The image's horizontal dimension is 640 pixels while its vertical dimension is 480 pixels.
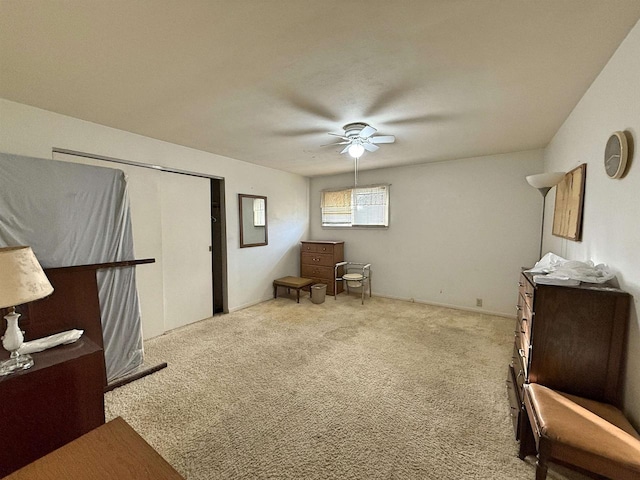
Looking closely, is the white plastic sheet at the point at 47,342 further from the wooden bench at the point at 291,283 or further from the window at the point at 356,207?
the window at the point at 356,207

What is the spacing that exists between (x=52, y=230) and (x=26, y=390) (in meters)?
1.30

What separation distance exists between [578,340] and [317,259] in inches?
156

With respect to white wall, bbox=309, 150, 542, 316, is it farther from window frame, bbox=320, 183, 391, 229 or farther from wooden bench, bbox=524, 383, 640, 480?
wooden bench, bbox=524, 383, 640, 480

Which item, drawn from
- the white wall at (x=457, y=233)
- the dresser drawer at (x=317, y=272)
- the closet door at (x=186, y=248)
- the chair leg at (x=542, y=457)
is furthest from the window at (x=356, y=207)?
the chair leg at (x=542, y=457)

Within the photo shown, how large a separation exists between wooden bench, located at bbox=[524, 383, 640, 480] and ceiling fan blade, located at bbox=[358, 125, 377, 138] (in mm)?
2201

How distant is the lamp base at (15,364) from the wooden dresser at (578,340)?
2.72m

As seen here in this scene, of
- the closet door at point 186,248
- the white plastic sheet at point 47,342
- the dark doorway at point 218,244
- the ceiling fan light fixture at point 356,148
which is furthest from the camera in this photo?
the dark doorway at point 218,244

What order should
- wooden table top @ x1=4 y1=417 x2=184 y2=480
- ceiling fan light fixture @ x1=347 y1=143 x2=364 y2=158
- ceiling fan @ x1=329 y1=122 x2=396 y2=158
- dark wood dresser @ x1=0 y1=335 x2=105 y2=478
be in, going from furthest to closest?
1. ceiling fan light fixture @ x1=347 y1=143 x2=364 y2=158
2. ceiling fan @ x1=329 y1=122 x2=396 y2=158
3. dark wood dresser @ x1=0 y1=335 x2=105 y2=478
4. wooden table top @ x1=4 y1=417 x2=184 y2=480

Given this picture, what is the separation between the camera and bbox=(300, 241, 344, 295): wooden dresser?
5016mm

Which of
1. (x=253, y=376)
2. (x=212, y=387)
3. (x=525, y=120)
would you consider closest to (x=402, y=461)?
(x=253, y=376)

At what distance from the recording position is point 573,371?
1.48 metres

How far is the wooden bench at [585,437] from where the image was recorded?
1.07 metres

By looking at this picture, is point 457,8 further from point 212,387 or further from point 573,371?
point 212,387

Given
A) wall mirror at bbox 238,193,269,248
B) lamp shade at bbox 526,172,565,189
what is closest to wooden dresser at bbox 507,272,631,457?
lamp shade at bbox 526,172,565,189
